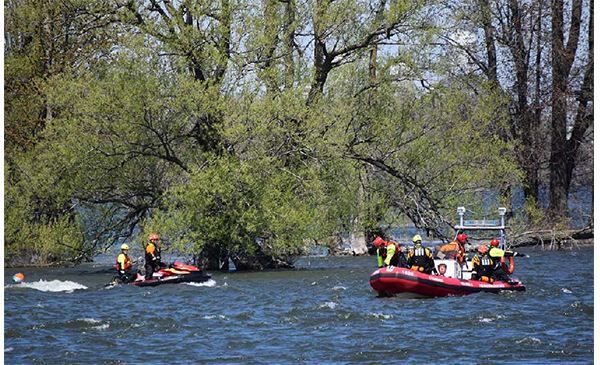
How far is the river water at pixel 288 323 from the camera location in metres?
15.7

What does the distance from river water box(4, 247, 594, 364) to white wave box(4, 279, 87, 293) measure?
1.3 inches

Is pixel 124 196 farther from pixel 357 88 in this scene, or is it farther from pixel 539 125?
pixel 539 125

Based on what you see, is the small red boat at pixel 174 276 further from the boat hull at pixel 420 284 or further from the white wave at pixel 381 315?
the white wave at pixel 381 315

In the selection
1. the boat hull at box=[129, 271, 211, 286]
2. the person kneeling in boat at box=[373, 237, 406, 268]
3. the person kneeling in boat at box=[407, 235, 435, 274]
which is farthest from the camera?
the boat hull at box=[129, 271, 211, 286]

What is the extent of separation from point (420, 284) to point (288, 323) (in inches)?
180

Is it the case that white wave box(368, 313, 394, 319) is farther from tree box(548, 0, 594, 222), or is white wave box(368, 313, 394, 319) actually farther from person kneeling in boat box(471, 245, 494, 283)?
tree box(548, 0, 594, 222)

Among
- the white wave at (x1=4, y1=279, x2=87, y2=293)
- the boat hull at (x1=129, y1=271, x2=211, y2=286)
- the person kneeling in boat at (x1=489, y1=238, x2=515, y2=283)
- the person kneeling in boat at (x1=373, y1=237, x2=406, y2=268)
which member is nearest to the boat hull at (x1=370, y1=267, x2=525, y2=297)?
the person kneeling in boat at (x1=489, y1=238, x2=515, y2=283)

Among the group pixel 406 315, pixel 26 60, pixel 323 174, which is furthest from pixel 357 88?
pixel 406 315

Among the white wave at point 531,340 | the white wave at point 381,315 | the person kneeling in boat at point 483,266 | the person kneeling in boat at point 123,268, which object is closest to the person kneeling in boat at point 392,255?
the person kneeling in boat at point 483,266

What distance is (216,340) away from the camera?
17.3 m

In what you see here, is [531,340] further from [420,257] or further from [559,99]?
[559,99]

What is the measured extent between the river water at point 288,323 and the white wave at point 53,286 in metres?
0.03

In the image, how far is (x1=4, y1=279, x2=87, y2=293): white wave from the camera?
989 inches

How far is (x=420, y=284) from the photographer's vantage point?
22812mm
